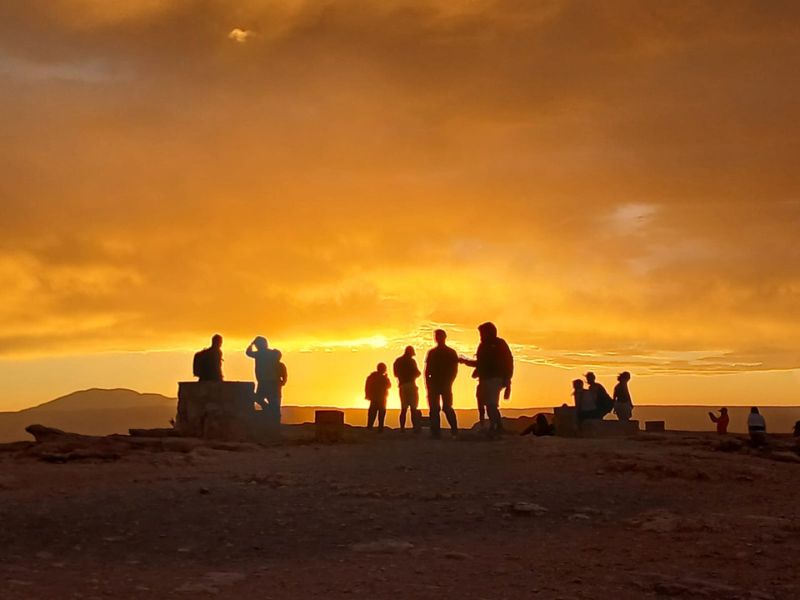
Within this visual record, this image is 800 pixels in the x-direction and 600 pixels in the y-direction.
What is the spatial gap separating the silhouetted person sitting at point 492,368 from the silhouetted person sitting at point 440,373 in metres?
0.95

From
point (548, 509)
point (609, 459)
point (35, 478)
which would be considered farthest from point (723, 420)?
point (35, 478)

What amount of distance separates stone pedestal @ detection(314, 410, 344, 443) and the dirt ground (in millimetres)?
3539

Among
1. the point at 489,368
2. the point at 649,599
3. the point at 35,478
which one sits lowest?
the point at 649,599

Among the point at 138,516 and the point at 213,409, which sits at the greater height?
the point at 213,409

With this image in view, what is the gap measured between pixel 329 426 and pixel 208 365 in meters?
3.48

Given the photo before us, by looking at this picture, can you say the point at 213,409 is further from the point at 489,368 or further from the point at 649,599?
the point at 649,599

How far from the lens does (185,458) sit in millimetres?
14883

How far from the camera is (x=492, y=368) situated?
58.9ft

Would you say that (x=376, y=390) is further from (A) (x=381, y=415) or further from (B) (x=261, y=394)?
(B) (x=261, y=394)

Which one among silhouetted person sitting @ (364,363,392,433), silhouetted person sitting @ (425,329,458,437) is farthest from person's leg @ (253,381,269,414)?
silhouetted person sitting @ (425,329,458,437)

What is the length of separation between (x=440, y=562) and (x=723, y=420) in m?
21.7

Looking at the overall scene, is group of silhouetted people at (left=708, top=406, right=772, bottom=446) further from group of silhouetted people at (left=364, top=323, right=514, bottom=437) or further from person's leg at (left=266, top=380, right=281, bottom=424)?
person's leg at (left=266, top=380, right=281, bottom=424)

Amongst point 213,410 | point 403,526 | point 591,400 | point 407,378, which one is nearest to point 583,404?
point 591,400

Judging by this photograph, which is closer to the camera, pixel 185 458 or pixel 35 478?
pixel 35 478
